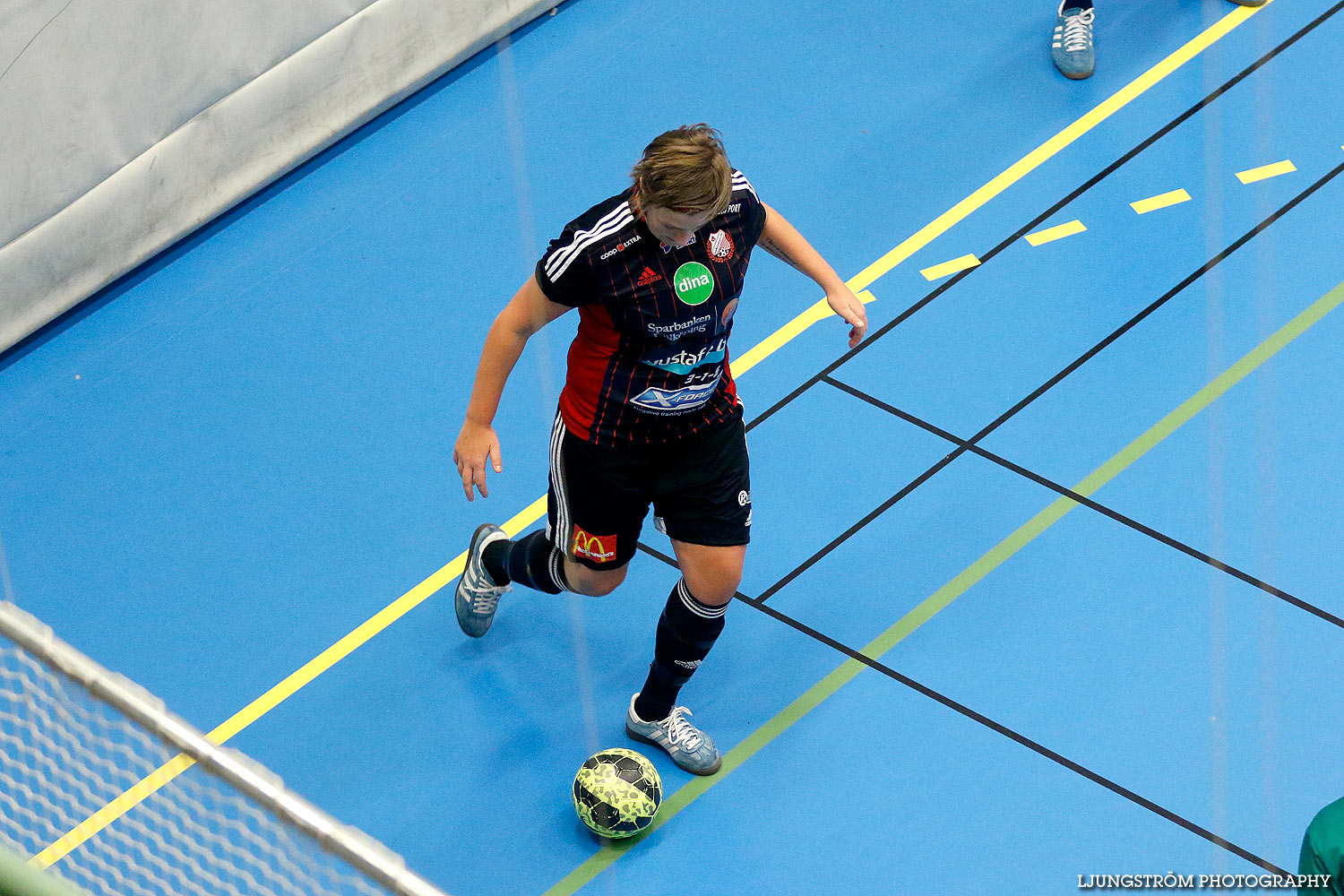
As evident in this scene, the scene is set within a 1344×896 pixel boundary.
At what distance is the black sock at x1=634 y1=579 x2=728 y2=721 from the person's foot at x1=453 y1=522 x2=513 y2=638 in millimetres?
653

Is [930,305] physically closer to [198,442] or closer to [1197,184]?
[1197,184]

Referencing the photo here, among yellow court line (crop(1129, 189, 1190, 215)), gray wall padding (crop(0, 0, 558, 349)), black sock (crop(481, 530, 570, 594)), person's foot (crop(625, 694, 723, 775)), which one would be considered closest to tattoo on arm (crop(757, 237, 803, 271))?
black sock (crop(481, 530, 570, 594))

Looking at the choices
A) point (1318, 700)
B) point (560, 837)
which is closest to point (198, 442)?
point (560, 837)

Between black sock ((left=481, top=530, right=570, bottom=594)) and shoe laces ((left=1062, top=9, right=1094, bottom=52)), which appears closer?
black sock ((left=481, top=530, right=570, bottom=594))

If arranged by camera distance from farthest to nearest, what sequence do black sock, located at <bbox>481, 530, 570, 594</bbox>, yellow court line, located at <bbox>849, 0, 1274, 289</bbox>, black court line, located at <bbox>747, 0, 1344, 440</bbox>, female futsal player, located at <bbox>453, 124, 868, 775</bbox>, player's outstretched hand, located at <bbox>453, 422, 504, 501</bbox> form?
yellow court line, located at <bbox>849, 0, 1274, 289</bbox>
black court line, located at <bbox>747, 0, 1344, 440</bbox>
black sock, located at <bbox>481, 530, 570, 594</bbox>
player's outstretched hand, located at <bbox>453, 422, 504, 501</bbox>
female futsal player, located at <bbox>453, 124, 868, 775</bbox>

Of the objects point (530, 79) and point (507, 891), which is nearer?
point (507, 891)

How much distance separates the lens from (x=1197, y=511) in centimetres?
568

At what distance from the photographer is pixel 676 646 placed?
4.82 metres

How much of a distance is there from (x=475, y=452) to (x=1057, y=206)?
350cm

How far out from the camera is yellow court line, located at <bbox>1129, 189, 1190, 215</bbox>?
6.92 meters

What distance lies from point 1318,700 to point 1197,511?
0.87m

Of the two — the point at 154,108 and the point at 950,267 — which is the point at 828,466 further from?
the point at 154,108

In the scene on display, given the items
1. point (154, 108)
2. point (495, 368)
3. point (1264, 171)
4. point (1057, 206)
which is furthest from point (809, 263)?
point (154, 108)

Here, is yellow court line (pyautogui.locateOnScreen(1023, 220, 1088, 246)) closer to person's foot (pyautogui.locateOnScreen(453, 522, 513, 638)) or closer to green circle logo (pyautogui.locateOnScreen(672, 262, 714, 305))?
person's foot (pyautogui.locateOnScreen(453, 522, 513, 638))
